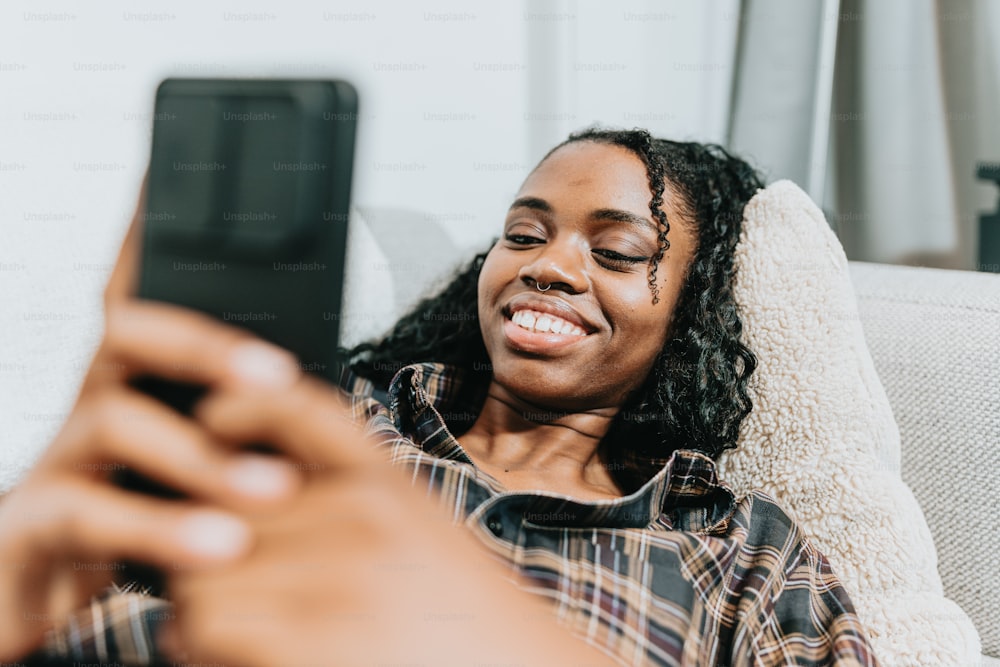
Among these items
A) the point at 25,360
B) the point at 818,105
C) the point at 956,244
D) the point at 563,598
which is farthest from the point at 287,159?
the point at 956,244

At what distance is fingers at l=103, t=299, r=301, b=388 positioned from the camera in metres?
0.37

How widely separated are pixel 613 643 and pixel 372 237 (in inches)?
29.3

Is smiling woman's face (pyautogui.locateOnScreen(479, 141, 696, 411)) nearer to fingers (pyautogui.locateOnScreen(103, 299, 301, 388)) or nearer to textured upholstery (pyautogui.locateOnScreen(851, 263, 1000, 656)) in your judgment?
textured upholstery (pyautogui.locateOnScreen(851, 263, 1000, 656))

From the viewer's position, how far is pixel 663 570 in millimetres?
792

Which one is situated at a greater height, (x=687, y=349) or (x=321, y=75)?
(x=321, y=75)

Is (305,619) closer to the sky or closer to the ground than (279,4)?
closer to the ground

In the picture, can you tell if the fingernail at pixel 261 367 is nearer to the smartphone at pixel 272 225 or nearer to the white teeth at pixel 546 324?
the smartphone at pixel 272 225

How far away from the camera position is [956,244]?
1576 millimetres

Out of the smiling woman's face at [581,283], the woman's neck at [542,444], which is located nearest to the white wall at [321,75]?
the smiling woman's face at [581,283]

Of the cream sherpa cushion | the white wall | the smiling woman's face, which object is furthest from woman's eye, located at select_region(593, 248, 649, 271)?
the white wall

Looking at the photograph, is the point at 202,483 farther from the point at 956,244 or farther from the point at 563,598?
the point at 956,244

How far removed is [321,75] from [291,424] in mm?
275

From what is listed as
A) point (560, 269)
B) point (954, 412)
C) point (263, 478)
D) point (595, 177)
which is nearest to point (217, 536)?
point (263, 478)

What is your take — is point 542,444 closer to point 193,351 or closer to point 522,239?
point 522,239
